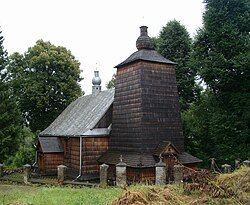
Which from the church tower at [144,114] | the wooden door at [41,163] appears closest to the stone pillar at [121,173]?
the church tower at [144,114]

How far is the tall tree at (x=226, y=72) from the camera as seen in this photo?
22.2m

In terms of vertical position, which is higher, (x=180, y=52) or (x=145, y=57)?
(x=180, y=52)

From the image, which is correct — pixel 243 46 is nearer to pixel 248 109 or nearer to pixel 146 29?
pixel 248 109

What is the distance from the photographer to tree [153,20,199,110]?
29562 millimetres

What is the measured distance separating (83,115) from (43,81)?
10073mm

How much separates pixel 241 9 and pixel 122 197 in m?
18.2

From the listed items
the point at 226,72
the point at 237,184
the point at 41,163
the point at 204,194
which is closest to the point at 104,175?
the point at 41,163

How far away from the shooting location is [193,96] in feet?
98.8

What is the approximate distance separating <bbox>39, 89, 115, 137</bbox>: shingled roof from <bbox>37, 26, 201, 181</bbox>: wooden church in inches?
4.3

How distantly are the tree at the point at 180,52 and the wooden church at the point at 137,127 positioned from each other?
7.32 meters

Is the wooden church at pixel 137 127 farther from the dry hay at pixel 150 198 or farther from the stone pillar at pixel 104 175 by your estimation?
the dry hay at pixel 150 198

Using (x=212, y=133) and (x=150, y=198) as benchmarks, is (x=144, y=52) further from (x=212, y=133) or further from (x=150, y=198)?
(x=150, y=198)

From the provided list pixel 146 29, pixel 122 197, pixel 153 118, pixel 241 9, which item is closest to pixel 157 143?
pixel 153 118

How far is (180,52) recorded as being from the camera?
30047mm
